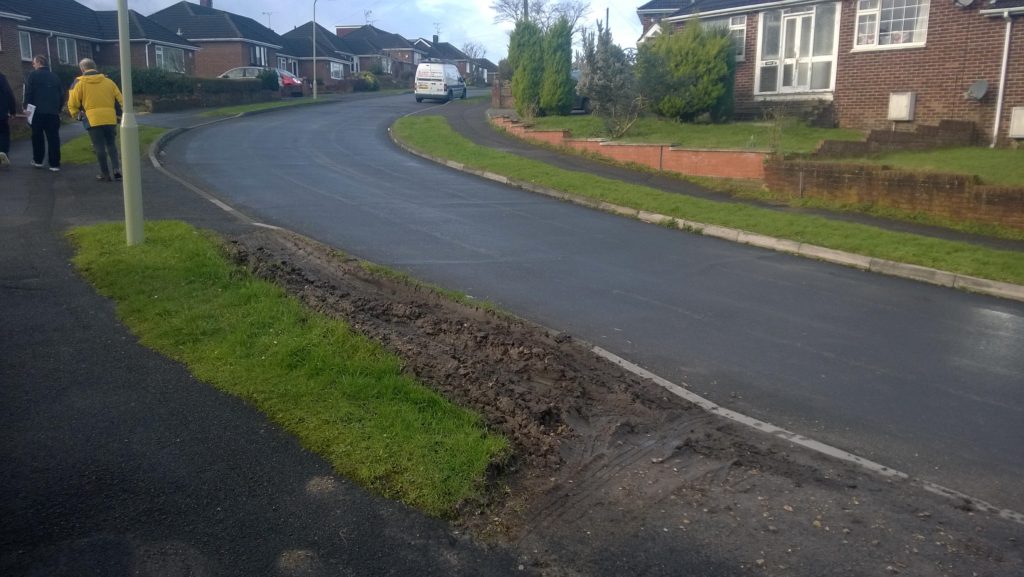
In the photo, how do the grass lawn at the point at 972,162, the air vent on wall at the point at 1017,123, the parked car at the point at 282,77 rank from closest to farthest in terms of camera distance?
the grass lawn at the point at 972,162 → the air vent on wall at the point at 1017,123 → the parked car at the point at 282,77

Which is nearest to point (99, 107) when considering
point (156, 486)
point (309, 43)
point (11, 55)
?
point (156, 486)

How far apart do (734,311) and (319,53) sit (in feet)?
249

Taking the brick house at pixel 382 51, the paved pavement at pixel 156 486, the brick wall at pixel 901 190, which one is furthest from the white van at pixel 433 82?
the paved pavement at pixel 156 486

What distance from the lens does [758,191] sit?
55.5 ft

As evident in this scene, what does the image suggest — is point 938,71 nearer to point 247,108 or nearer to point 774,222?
point 774,222

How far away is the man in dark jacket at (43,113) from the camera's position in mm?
14922

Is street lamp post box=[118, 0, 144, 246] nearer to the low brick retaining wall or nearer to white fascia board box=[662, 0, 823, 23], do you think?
the low brick retaining wall

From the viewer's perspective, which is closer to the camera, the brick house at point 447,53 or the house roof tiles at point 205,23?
the house roof tiles at point 205,23

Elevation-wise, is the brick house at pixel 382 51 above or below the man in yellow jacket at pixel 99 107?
above

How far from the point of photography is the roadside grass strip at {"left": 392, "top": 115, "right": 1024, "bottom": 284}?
1115cm

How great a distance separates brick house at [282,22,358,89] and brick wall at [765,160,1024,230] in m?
64.7

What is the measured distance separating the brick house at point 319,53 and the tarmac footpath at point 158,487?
73.0 metres

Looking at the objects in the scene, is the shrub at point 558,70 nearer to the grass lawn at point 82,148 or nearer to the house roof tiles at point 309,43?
the grass lawn at point 82,148

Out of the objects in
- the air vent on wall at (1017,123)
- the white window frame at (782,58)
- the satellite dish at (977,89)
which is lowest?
the air vent on wall at (1017,123)
